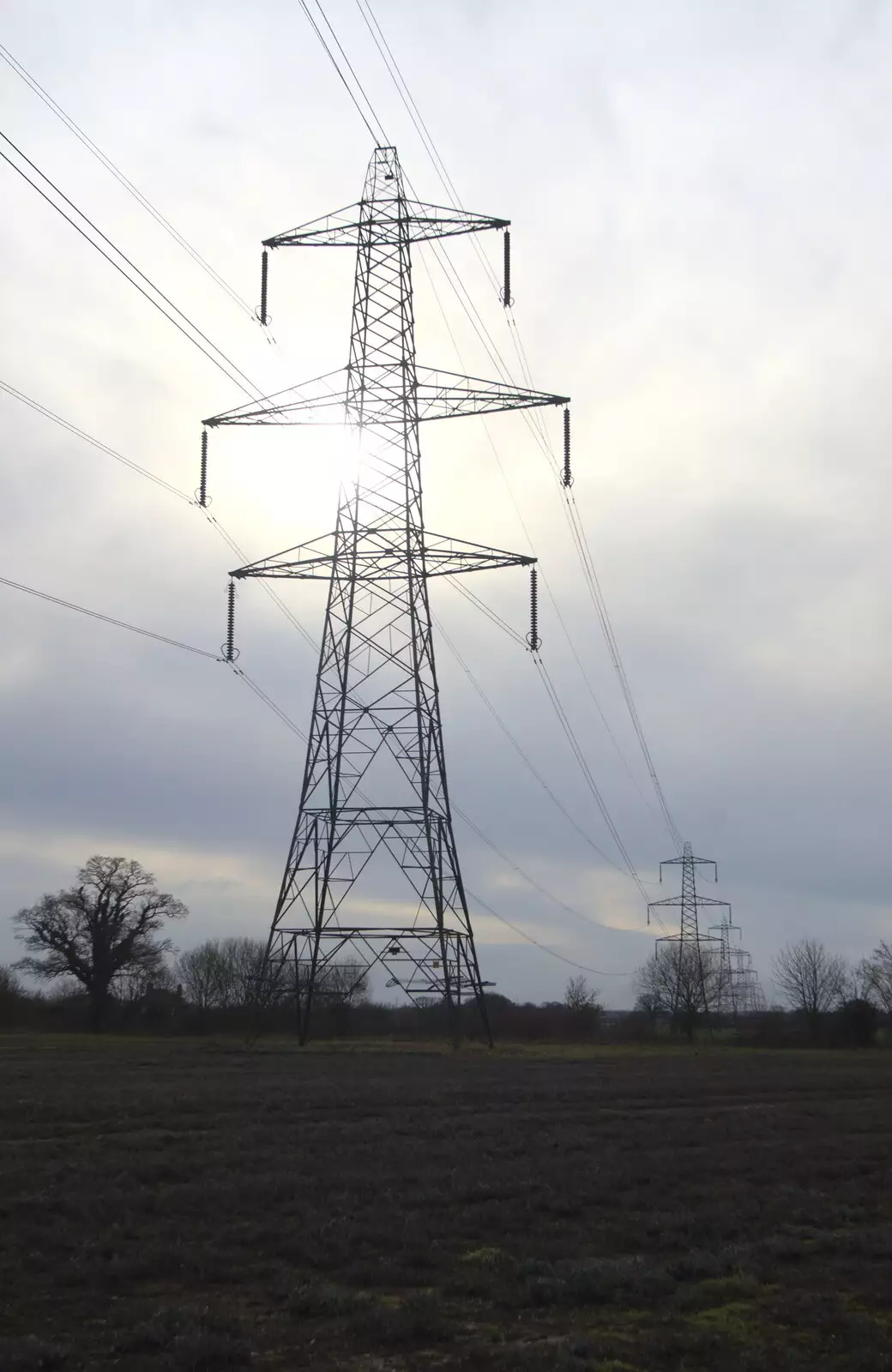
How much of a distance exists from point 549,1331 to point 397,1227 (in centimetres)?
343

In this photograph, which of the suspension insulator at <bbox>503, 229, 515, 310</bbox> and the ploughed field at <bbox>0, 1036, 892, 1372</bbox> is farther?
the suspension insulator at <bbox>503, 229, 515, 310</bbox>

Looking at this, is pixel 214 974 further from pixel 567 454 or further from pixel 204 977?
pixel 567 454

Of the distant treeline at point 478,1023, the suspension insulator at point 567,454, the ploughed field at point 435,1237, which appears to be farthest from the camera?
the distant treeline at point 478,1023

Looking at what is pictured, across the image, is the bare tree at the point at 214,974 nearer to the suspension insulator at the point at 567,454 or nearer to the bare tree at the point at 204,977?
the bare tree at the point at 204,977

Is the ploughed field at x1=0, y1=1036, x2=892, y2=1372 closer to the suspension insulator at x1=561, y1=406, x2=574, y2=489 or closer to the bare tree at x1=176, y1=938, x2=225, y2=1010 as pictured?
the suspension insulator at x1=561, y1=406, x2=574, y2=489

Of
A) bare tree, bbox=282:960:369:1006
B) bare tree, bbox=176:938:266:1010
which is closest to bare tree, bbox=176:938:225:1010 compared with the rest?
bare tree, bbox=176:938:266:1010

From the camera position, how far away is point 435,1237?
11688 millimetres

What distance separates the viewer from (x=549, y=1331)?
8.75 m

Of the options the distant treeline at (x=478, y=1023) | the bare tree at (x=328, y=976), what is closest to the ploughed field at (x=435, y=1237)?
the bare tree at (x=328, y=976)

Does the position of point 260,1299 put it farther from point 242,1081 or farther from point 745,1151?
point 242,1081

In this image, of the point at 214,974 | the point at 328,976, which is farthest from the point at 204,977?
the point at 328,976

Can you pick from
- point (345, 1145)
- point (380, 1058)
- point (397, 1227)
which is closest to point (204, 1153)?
point (345, 1145)

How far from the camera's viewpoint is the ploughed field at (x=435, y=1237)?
8.41m

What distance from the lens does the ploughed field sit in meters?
8.41
